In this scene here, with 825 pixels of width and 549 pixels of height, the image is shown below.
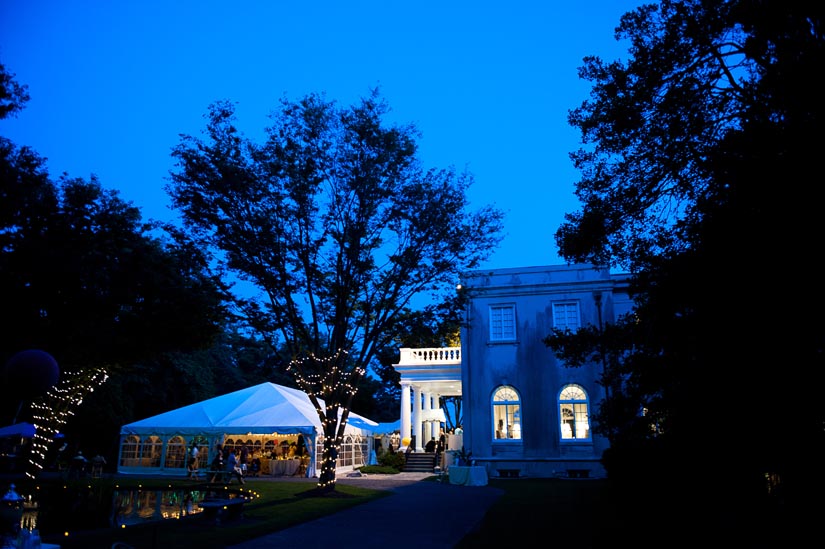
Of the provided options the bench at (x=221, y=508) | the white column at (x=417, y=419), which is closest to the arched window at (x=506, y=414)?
the white column at (x=417, y=419)

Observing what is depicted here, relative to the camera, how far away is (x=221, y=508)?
1155 centimetres

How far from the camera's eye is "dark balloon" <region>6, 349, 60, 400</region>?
32.2 feet

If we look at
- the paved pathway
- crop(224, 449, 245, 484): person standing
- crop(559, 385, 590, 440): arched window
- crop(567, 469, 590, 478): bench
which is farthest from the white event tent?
crop(567, 469, 590, 478): bench

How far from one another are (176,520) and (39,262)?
10862 millimetres

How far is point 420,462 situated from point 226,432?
9387mm

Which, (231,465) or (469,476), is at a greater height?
(231,465)

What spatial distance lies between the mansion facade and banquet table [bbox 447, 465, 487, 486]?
3.76 m

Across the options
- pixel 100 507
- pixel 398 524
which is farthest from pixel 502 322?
pixel 100 507

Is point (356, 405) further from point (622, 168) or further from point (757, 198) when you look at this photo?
point (757, 198)

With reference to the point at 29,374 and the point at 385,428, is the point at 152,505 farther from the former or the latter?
the point at 385,428

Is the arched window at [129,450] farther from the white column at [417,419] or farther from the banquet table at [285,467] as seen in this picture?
the white column at [417,419]

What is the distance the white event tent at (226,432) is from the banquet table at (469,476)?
23.2ft

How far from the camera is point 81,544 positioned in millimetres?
8859

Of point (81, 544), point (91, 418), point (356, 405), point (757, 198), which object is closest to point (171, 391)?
point (91, 418)
